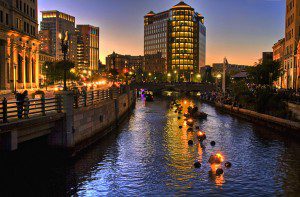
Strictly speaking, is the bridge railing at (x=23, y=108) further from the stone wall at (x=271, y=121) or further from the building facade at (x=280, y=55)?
the building facade at (x=280, y=55)

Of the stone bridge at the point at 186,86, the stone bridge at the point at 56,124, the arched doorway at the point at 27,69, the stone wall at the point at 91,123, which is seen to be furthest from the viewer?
the stone bridge at the point at 186,86

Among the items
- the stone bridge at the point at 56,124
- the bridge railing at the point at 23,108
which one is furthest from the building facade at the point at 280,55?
the bridge railing at the point at 23,108

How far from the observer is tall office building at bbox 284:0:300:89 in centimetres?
8325

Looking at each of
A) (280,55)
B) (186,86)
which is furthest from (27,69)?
(280,55)

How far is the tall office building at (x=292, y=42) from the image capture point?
273 feet

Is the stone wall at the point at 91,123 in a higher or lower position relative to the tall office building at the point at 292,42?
lower

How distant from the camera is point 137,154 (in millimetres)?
31203

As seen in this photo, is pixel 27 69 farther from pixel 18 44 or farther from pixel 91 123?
pixel 91 123

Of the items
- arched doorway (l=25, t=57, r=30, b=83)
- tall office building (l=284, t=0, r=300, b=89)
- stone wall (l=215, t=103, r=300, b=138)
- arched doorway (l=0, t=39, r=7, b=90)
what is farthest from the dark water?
arched doorway (l=25, t=57, r=30, b=83)

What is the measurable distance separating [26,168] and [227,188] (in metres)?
13.6

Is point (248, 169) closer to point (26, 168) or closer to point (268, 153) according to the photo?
point (268, 153)

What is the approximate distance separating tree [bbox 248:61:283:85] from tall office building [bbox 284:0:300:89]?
371cm

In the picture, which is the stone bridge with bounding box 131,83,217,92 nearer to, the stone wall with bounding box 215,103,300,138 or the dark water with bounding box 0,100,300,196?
the stone wall with bounding box 215,103,300,138

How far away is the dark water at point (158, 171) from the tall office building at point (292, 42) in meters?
50.5
